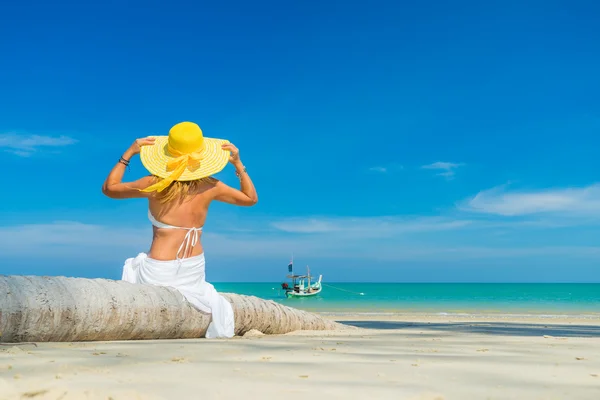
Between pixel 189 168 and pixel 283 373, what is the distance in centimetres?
326

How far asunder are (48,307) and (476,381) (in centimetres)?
321

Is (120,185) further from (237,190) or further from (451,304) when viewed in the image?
(451,304)

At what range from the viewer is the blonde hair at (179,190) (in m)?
5.71

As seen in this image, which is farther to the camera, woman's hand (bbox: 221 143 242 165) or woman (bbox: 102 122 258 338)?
woman's hand (bbox: 221 143 242 165)

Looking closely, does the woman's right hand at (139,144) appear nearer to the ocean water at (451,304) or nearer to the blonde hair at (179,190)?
the blonde hair at (179,190)

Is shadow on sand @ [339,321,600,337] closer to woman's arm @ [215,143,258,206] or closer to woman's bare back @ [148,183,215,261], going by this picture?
woman's arm @ [215,143,258,206]

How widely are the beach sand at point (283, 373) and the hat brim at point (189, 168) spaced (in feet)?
6.76

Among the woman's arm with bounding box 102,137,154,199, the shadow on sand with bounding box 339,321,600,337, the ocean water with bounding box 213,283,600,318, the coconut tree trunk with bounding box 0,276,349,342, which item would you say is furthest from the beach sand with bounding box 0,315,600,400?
the ocean water with bounding box 213,283,600,318

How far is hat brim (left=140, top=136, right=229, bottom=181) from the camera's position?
223 inches

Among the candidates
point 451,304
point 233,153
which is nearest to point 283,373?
point 233,153

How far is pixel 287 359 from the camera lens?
3404mm

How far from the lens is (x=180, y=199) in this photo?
5777 mm

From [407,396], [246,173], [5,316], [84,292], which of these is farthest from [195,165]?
[407,396]

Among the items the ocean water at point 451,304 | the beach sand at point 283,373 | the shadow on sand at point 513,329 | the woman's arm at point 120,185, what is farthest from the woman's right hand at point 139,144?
the ocean water at point 451,304
